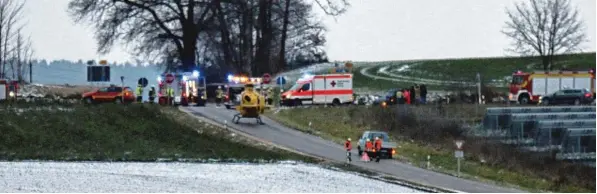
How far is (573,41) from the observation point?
307 ft

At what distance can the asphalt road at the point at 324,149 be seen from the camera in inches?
1519

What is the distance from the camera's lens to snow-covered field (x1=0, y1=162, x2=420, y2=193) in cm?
3158

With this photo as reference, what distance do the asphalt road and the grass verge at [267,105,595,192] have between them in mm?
983

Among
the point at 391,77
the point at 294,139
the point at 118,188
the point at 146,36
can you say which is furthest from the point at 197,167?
the point at 391,77

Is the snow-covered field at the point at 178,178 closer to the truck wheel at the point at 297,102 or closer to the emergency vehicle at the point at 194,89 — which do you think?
the emergency vehicle at the point at 194,89

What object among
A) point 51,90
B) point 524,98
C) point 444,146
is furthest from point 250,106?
point 524,98

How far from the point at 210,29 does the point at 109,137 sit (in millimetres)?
34439

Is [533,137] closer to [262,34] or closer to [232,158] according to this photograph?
[232,158]

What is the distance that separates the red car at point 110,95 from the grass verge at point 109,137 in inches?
639

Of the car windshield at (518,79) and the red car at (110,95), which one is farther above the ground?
the car windshield at (518,79)

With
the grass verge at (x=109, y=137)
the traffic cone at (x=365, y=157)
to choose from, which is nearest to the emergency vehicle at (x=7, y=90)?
the grass verge at (x=109, y=137)

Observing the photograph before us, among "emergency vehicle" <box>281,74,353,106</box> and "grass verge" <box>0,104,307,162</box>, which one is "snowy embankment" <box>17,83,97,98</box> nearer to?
"emergency vehicle" <box>281,74,353,106</box>

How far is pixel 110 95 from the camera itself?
247 ft

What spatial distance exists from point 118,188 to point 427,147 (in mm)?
23906
